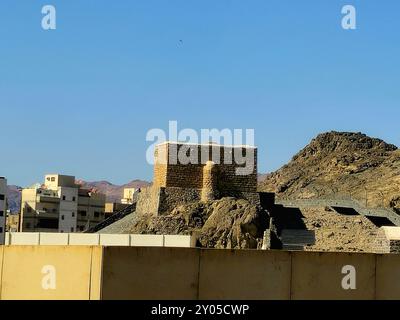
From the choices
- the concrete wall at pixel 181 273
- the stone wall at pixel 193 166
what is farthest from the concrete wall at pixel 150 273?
the stone wall at pixel 193 166

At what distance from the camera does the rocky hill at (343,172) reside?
120m

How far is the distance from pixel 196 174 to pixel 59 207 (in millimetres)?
60281

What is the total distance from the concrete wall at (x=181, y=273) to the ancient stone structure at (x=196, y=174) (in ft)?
176

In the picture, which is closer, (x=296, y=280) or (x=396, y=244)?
(x=296, y=280)

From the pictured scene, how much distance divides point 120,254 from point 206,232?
50558 mm

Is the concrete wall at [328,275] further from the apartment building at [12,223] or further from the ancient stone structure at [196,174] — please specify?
the apartment building at [12,223]

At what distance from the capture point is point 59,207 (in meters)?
128

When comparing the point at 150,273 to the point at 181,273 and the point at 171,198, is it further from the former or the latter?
the point at 171,198

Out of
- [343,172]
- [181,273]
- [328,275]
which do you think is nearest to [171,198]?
[328,275]

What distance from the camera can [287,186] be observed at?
463 ft

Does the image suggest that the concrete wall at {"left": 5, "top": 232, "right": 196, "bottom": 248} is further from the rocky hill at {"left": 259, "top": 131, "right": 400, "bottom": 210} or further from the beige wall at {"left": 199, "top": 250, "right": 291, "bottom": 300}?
the rocky hill at {"left": 259, "top": 131, "right": 400, "bottom": 210}
